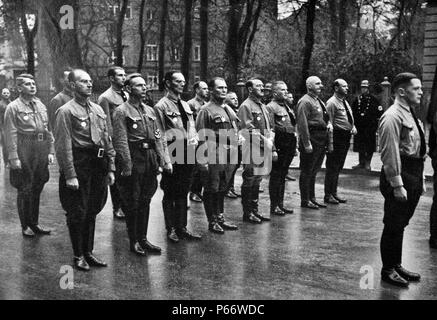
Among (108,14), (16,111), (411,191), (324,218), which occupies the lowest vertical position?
(324,218)

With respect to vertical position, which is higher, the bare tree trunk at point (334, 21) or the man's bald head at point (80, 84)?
the bare tree trunk at point (334, 21)

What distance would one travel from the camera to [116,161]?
24.0 feet

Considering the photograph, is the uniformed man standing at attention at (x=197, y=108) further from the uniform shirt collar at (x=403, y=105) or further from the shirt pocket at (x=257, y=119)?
the uniform shirt collar at (x=403, y=105)

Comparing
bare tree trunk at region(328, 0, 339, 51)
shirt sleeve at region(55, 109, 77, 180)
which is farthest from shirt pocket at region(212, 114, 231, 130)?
bare tree trunk at region(328, 0, 339, 51)

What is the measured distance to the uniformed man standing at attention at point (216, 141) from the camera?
28.4ft

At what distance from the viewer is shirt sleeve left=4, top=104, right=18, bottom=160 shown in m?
8.09

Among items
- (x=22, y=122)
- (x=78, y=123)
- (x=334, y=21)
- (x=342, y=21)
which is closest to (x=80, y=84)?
(x=78, y=123)

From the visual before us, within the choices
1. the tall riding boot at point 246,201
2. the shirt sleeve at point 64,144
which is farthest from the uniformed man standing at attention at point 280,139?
the shirt sleeve at point 64,144

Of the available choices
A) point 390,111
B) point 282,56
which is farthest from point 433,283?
point 282,56

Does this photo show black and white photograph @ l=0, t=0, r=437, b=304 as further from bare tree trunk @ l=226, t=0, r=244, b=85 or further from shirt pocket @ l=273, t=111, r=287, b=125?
bare tree trunk @ l=226, t=0, r=244, b=85

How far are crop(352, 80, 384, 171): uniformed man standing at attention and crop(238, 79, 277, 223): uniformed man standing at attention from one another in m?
6.39

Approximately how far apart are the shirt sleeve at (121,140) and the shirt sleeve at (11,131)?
62.2 inches
